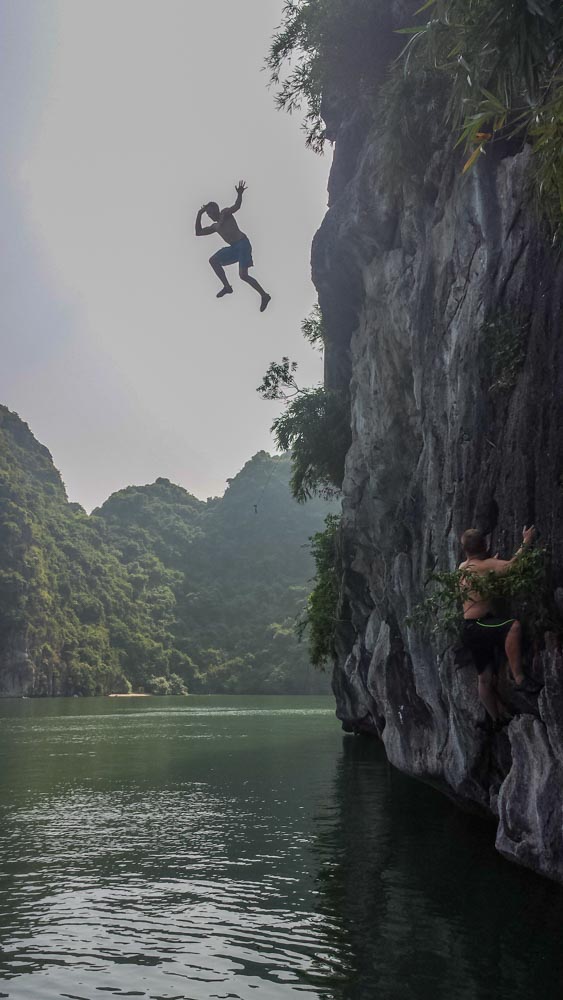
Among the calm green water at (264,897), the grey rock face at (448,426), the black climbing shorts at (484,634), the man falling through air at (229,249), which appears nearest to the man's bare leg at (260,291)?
the man falling through air at (229,249)

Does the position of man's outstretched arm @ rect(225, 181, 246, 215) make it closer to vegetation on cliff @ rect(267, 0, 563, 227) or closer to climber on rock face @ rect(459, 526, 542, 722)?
vegetation on cliff @ rect(267, 0, 563, 227)

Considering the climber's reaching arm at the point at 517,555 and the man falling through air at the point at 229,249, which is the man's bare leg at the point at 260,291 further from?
the climber's reaching arm at the point at 517,555

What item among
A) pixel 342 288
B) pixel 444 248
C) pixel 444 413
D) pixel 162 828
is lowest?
pixel 162 828

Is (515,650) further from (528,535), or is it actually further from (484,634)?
(528,535)

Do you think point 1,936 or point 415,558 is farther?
point 415,558

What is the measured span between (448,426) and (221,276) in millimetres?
4627

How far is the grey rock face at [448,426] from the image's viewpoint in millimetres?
9719

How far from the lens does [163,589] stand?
135625mm

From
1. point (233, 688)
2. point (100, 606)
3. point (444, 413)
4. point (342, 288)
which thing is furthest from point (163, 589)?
point (444, 413)

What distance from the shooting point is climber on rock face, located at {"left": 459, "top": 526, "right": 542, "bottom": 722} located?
957 cm

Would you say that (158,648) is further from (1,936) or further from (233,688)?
(1,936)

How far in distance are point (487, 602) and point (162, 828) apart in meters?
9.22

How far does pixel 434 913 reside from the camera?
31.5 ft

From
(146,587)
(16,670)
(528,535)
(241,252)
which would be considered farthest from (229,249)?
(146,587)
